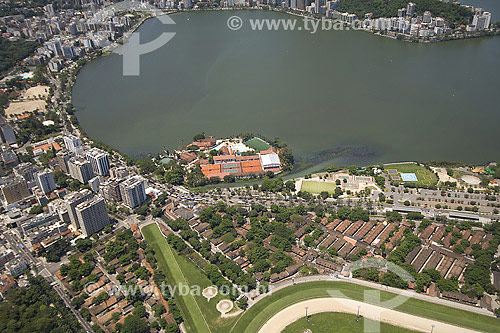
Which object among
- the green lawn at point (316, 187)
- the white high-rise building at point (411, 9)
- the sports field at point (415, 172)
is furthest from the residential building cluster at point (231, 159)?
the white high-rise building at point (411, 9)

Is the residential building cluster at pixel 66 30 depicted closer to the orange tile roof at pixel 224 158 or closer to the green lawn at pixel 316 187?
the orange tile roof at pixel 224 158

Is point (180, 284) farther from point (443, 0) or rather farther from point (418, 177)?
point (443, 0)

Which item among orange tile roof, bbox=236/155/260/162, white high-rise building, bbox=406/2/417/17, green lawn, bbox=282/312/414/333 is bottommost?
green lawn, bbox=282/312/414/333

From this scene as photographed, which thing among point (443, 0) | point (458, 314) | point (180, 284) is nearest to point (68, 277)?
point (180, 284)

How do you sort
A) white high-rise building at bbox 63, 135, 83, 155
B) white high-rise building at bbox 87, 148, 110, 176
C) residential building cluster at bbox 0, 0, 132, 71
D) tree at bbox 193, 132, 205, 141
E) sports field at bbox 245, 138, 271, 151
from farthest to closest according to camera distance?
1. residential building cluster at bbox 0, 0, 132, 71
2. tree at bbox 193, 132, 205, 141
3. sports field at bbox 245, 138, 271, 151
4. white high-rise building at bbox 63, 135, 83, 155
5. white high-rise building at bbox 87, 148, 110, 176

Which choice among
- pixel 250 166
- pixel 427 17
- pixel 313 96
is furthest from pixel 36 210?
pixel 427 17

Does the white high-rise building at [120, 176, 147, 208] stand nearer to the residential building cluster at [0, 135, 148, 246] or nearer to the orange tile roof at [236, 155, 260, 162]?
the residential building cluster at [0, 135, 148, 246]

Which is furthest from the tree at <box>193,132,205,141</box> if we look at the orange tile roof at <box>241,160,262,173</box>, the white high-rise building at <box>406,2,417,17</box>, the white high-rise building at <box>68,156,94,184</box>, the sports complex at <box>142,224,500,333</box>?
the white high-rise building at <box>406,2,417,17</box>
